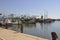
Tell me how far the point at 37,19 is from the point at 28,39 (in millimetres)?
100020

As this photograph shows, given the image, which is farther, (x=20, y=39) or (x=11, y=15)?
(x=11, y=15)

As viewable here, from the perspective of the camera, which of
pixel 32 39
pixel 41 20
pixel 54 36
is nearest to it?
pixel 54 36

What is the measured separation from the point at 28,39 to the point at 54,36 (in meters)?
2.52

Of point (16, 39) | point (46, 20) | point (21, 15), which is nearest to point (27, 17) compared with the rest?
point (21, 15)

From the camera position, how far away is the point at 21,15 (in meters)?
104

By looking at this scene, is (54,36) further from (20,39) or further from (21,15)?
(21,15)

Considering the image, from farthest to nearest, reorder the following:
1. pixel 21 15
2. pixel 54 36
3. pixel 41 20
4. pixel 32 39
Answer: pixel 41 20 → pixel 21 15 → pixel 32 39 → pixel 54 36

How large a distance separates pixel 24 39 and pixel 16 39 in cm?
69

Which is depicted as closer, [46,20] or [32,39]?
[32,39]

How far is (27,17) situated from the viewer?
10744cm

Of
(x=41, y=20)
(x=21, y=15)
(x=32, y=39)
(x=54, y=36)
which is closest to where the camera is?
(x=54, y=36)

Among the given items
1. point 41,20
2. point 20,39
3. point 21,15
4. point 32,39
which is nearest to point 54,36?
point 32,39

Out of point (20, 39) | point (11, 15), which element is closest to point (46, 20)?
point (11, 15)

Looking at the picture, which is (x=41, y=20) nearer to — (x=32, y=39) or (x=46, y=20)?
(x=46, y=20)
